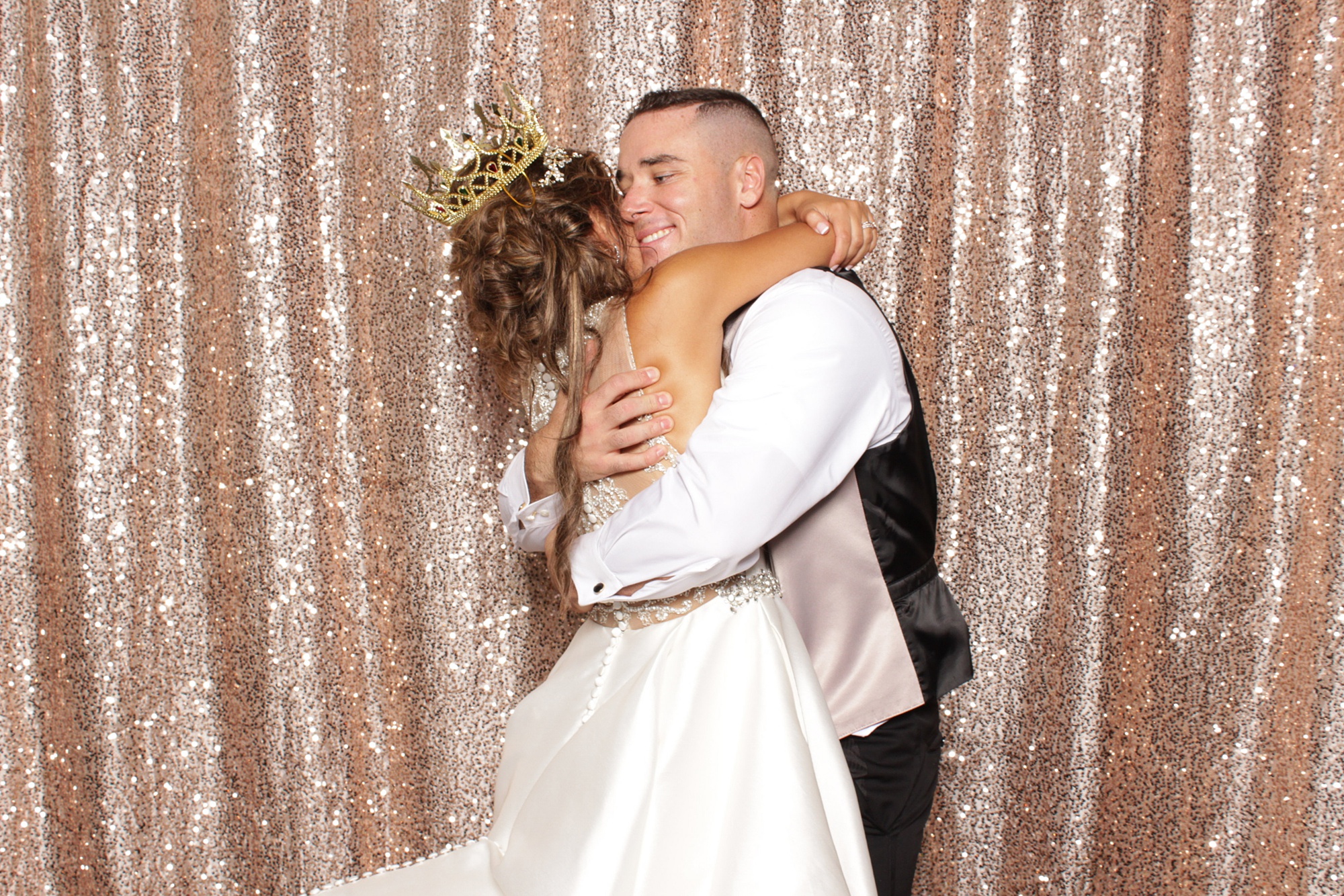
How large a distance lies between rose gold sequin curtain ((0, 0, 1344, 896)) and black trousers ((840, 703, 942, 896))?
49cm

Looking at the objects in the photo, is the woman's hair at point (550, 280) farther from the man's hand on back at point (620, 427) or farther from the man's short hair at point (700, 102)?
the man's short hair at point (700, 102)

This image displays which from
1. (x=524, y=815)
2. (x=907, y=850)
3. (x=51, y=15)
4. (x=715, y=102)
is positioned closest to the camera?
(x=524, y=815)

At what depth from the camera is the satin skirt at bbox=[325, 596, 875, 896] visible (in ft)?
3.26

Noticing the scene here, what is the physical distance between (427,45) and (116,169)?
63 centimetres

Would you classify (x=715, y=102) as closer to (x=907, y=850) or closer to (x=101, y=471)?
(x=907, y=850)

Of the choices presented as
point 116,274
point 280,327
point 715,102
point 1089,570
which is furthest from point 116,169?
point 1089,570

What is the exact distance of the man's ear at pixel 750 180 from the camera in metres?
1.41

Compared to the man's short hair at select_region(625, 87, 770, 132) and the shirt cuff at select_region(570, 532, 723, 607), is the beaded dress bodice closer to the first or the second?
the shirt cuff at select_region(570, 532, 723, 607)

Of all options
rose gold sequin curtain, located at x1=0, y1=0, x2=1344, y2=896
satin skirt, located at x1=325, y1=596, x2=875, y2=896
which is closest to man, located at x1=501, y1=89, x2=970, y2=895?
satin skirt, located at x1=325, y1=596, x2=875, y2=896

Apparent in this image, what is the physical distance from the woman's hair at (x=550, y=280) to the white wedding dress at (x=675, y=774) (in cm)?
4

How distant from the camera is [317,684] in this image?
67.4 inches

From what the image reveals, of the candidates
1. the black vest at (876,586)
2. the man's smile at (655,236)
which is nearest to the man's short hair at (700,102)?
the man's smile at (655,236)

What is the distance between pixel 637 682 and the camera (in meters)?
1.09

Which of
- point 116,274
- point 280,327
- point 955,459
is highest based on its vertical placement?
point 116,274
